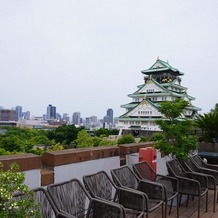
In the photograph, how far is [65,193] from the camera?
2.77m

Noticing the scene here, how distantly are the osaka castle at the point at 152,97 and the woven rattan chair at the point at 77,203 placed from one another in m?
45.5

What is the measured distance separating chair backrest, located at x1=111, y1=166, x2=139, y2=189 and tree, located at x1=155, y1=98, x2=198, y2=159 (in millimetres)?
1189

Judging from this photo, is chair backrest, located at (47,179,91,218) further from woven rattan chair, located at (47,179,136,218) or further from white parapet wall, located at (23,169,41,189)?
white parapet wall, located at (23,169,41,189)

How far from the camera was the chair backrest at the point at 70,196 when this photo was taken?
2622 mm

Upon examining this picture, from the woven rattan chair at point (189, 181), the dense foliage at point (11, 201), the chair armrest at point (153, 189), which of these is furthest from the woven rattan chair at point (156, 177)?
the dense foliage at point (11, 201)

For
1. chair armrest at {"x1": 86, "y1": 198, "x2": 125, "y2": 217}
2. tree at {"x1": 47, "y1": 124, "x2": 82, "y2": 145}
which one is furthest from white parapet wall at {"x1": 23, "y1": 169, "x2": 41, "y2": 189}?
tree at {"x1": 47, "y1": 124, "x2": 82, "y2": 145}

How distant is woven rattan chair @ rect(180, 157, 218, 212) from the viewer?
456cm

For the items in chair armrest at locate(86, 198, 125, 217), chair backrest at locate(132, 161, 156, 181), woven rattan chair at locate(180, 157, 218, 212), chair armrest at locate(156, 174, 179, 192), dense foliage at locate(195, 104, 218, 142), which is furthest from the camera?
dense foliage at locate(195, 104, 218, 142)

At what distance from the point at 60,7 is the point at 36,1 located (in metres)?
2.08

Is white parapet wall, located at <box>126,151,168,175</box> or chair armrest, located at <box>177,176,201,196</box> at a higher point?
white parapet wall, located at <box>126,151,168,175</box>

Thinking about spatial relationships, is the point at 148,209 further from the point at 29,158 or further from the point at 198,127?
the point at 198,127

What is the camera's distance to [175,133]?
4867 mm

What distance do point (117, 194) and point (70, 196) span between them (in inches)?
32.1

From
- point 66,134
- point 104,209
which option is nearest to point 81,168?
point 104,209
